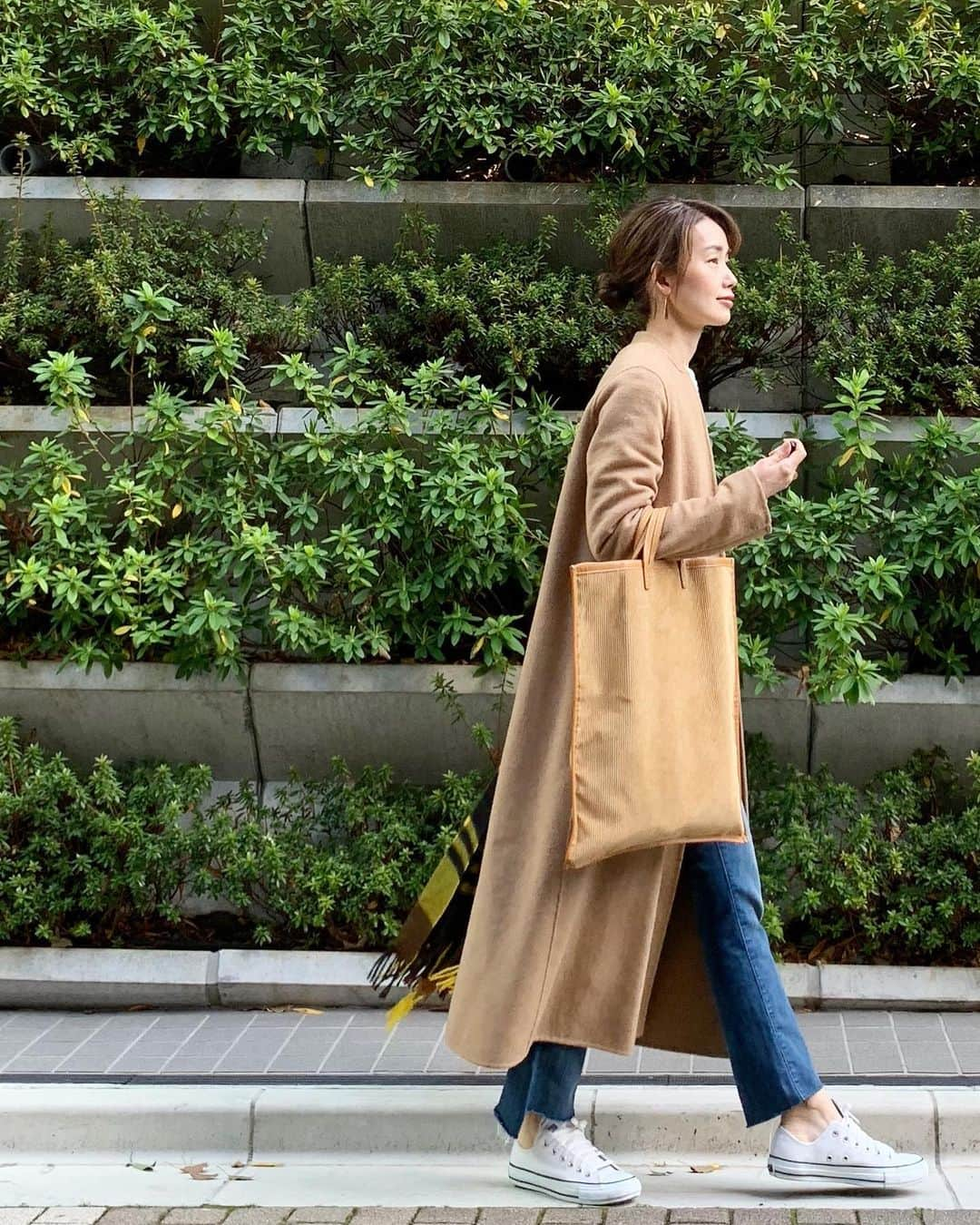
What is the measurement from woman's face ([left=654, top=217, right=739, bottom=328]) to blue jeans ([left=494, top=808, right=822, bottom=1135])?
3.80 ft

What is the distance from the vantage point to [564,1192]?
3.55 meters

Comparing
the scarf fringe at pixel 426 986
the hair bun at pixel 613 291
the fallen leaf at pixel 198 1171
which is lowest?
the fallen leaf at pixel 198 1171

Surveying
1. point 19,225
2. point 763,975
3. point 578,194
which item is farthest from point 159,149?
point 763,975

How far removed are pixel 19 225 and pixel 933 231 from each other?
12.0 feet

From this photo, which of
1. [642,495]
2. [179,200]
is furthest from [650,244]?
[179,200]

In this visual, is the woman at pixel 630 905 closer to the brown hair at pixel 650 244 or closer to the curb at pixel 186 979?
the brown hair at pixel 650 244

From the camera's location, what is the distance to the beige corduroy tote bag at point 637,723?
3.34 meters

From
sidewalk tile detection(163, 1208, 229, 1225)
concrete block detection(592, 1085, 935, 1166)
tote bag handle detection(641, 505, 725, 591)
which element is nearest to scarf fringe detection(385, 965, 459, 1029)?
concrete block detection(592, 1085, 935, 1166)

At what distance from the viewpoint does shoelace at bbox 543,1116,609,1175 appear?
11.6 feet

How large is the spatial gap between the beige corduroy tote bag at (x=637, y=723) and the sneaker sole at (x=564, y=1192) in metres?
0.80

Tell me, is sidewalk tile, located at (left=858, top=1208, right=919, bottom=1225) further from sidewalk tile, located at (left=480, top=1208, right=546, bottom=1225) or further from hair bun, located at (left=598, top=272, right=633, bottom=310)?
hair bun, located at (left=598, top=272, right=633, bottom=310)

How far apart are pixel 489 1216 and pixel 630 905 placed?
2.62 feet

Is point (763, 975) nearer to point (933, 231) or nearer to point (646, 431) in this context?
point (646, 431)

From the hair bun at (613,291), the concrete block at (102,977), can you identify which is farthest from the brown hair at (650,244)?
the concrete block at (102,977)
